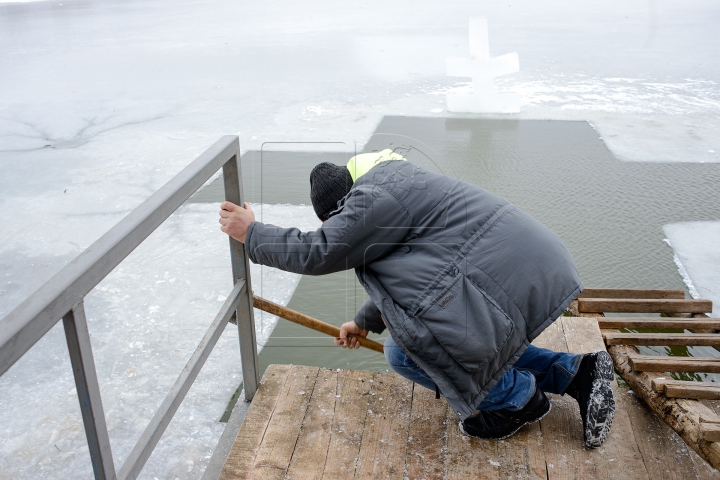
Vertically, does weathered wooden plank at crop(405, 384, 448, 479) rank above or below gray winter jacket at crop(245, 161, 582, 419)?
below

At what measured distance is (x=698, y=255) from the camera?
10.2 ft

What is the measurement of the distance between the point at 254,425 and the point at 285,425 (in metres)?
0.09

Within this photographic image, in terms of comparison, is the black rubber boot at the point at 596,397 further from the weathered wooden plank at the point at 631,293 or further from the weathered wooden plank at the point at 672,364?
the weathered wooden plank at the point at 631,293

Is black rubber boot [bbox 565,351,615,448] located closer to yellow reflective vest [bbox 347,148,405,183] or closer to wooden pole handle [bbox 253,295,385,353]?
wooden pole handle [bbox 253,295,385,353]

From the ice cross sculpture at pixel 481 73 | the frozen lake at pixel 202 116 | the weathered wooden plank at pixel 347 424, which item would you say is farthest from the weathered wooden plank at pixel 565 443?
the ice cross sculpture at pixel 481 73

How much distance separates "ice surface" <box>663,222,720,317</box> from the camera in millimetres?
2820

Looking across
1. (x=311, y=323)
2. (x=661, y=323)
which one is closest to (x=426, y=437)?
(x=311, y=323)

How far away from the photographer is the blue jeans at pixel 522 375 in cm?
163

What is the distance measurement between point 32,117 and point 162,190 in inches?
178

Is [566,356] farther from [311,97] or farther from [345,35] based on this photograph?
[345,35]

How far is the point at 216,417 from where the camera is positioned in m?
2.13

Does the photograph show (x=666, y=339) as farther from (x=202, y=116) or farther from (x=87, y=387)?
(x=202, y=116)

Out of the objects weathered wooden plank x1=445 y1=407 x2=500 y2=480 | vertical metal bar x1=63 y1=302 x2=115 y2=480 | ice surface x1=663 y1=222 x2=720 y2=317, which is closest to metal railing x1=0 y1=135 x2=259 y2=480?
vertical metal bar x1=63 y1=302 x2=115 y2=480

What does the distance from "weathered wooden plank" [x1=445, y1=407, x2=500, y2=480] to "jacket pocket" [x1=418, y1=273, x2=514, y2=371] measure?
1.10 feet
